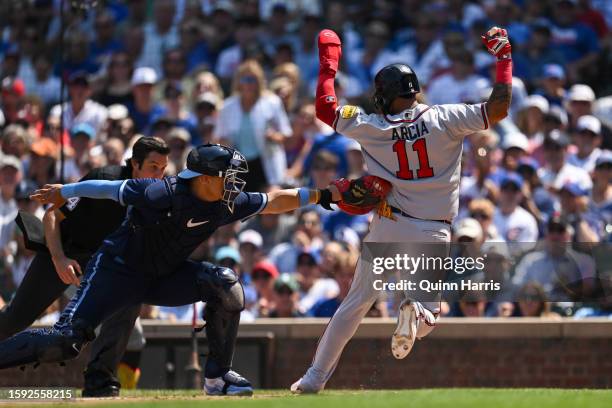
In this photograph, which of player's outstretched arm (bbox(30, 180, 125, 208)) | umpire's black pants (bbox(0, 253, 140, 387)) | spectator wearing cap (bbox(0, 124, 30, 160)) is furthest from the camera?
spectator wearing cap (bbox(0, 124, 30, 160))

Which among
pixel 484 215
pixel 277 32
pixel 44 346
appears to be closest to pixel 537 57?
pixel 277 32

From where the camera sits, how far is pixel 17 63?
54.9 ft

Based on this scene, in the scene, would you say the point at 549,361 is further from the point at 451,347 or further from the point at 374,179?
the point at 374,179

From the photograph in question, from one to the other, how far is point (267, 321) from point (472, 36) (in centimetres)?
527

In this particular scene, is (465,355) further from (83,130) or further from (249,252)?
(83,130)

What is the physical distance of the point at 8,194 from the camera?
45.3 ft

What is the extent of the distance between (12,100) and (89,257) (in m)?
7.04

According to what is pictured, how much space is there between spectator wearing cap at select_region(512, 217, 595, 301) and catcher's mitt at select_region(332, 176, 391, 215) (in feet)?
8.56

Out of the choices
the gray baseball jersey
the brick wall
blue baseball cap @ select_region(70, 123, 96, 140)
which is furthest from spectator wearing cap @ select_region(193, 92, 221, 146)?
the gray baseball jersey

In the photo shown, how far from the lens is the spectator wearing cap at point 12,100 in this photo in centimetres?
1561

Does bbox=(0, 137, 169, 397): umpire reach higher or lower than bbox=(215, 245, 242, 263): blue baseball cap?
higher

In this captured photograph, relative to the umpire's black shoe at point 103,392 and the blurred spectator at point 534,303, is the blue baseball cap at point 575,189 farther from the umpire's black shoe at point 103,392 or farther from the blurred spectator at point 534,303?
the umpire's black shoe at point 103,392

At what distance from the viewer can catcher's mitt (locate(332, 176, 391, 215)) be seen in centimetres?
821

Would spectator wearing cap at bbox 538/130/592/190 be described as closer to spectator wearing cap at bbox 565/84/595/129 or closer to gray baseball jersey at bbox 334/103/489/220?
spectator wearing cap at bbox 565/84/595/129
